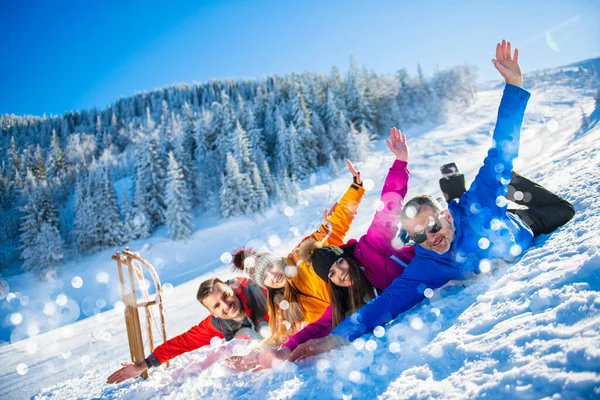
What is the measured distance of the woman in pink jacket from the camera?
2.92 m

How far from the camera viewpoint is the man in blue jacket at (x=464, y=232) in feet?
8.04

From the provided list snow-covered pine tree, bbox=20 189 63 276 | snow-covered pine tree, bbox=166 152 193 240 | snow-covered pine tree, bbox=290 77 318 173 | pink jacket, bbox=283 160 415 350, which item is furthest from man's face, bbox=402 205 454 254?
snow-covered pine tree, bbox=20 189 63 276

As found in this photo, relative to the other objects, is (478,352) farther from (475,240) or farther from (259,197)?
(259,197)

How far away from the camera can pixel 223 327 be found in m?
3.89

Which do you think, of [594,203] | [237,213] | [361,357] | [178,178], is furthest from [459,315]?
[178,178]

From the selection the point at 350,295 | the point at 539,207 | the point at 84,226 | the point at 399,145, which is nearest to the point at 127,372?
the point at 350,295

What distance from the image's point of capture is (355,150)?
3631 centimetres

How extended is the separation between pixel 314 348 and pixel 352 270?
83cm

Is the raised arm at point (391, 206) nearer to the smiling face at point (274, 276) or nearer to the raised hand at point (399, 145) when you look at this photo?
the raised hand at point (399, 145)

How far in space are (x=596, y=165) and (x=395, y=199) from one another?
3.27 m

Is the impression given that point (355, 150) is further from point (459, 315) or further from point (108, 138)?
point (108, 138)

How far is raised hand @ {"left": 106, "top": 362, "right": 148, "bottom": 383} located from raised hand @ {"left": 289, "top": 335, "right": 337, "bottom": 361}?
2.47 m

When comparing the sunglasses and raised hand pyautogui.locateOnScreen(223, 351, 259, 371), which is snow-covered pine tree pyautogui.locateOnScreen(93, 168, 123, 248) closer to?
raised hand pyautogui.locateOnScreen(223, 351, 259, 371)

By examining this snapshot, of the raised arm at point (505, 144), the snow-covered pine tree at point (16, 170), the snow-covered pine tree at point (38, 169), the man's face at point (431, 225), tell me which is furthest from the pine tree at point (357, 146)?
the snow-covered pine tree at point (16, 170)
